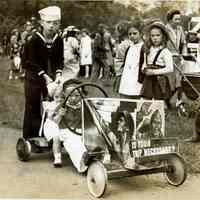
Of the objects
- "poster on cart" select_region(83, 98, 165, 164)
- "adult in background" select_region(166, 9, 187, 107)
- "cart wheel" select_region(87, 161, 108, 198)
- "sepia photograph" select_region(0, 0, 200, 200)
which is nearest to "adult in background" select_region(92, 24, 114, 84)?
"sepia photograph" select_region(0, 0, 200, 200)

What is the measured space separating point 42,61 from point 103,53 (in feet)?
0.81

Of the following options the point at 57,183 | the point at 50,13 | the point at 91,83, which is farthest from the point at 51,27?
the point at 57,183

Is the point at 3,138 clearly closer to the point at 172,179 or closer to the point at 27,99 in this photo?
the point at 27,99

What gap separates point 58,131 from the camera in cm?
259

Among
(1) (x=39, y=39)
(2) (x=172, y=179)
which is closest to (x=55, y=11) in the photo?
(1) (x=39, y=39)

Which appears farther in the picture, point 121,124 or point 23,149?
point 23,149

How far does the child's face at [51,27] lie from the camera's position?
2566mm

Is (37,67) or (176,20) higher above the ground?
(176,20)

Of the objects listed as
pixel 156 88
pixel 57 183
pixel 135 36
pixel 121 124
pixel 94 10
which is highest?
pixel 94 10

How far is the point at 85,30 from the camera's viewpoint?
2.58m

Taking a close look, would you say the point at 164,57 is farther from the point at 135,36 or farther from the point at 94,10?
the point at 94,10

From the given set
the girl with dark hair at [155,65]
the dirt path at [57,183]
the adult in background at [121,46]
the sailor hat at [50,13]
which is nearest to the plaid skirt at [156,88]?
the girl with dark hair at [155,65]

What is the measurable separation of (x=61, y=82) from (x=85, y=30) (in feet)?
0.76

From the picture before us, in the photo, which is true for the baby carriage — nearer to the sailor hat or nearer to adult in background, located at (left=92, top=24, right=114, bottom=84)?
adult in background, located at (left=92, top=24, right=114, bottom=84)
